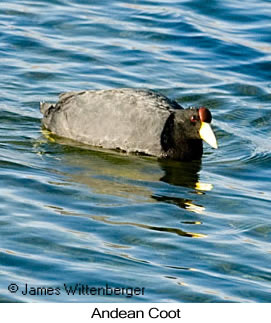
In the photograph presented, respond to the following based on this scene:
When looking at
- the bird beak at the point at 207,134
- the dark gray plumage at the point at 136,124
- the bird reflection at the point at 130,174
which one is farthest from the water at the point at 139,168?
the bird beak at the point at 207,134

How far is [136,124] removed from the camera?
456 inches

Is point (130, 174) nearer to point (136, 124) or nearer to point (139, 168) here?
point (139, 168)

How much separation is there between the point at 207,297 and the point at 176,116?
4093 mm

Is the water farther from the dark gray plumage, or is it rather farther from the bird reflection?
the dark gray plumage

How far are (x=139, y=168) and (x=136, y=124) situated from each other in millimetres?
573

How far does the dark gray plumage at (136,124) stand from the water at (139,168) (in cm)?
15

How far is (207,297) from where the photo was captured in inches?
311

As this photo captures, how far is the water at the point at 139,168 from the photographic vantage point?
8.32m

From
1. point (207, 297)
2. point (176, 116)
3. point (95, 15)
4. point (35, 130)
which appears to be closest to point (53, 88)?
point (35, 130)

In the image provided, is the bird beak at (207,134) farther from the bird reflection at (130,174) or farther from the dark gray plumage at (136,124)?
the bird reflection at (130,174)

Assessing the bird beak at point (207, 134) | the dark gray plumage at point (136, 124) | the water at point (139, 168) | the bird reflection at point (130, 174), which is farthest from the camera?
the dark gray plumage at point (136, 124)
